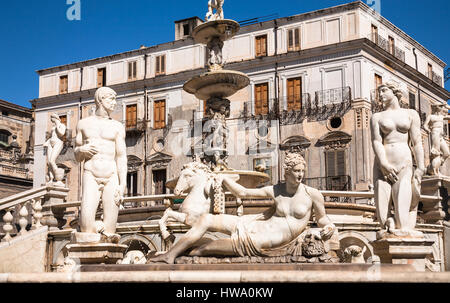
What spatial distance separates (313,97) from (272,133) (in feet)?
11.7

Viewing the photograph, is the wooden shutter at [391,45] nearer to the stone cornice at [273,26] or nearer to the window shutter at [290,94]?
the stone cornice at [273,26]

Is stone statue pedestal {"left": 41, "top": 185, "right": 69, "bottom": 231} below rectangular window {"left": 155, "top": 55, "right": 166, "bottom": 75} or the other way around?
below

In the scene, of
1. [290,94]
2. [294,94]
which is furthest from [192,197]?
[290,94]

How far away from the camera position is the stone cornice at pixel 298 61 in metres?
38.9

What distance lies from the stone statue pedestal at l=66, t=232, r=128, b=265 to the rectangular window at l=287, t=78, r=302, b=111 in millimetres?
32156

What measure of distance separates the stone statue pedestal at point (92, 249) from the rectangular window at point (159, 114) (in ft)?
117

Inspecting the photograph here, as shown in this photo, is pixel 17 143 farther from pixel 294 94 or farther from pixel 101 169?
pixel 101 169

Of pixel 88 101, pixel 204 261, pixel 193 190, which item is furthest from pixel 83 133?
pixel 88 101

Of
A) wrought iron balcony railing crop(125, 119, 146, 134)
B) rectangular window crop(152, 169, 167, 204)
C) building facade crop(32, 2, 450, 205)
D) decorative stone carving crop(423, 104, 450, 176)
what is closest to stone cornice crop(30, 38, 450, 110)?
building facade crop(32, 2, 450, 205)

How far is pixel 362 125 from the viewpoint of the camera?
37688 millimetres

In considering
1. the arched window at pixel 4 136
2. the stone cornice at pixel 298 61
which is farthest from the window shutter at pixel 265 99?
the arched window at pixel 4 136

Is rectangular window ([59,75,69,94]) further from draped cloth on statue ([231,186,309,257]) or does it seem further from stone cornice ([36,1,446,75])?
draped cloth on statue ([231,186,309,257])

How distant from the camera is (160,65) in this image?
45500 millimetres

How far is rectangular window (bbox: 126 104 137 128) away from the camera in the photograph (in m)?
45.7
